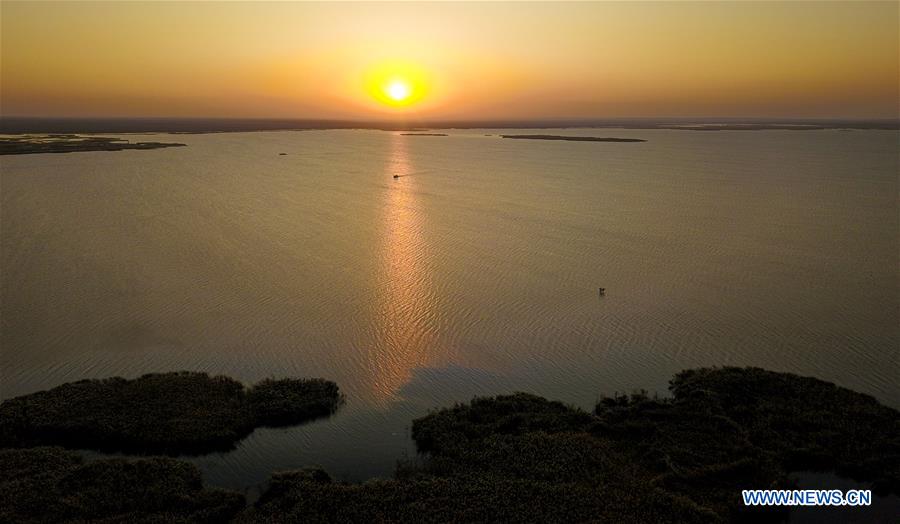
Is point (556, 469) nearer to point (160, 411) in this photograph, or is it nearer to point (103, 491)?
point (103, 491)

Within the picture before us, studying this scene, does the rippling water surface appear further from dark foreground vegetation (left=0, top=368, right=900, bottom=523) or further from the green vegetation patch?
dark foreground vegetation (left=0, top=368, right=900, bottom=523)

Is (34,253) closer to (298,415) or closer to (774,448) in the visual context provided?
(298,415)

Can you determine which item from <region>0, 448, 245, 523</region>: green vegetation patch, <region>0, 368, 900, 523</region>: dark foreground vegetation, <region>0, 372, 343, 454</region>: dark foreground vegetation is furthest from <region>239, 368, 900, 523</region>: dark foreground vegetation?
<region>0, 372, 343, 454</region>: dark foreground vegetation

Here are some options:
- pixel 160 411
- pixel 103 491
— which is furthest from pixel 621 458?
pixel 160 411

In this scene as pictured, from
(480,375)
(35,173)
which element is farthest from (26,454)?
(35,173)

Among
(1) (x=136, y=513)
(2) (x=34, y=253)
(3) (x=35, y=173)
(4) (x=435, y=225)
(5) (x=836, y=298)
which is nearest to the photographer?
(1) (x=136, y=513)

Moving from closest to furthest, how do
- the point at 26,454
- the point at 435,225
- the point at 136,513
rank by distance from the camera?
the point at 136,513 → the point at 26,454 → the point at 435,225

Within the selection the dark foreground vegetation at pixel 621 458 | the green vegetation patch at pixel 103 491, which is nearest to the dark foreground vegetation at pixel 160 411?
the green vegetation patch at pixel 103 491

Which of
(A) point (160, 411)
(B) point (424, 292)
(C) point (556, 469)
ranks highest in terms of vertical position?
(B) point (424, 292)
